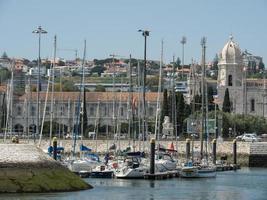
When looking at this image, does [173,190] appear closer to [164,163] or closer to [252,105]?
[164,163]

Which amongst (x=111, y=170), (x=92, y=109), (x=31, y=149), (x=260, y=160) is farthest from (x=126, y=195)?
(x=92, y=109)

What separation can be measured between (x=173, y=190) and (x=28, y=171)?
34.5ft

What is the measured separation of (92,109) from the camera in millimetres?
165125

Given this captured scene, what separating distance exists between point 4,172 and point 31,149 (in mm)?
2175

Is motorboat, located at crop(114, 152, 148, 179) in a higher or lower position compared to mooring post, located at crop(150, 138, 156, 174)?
lower

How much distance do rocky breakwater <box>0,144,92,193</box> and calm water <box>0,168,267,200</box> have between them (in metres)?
0.56

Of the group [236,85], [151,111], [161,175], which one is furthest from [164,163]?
[236,85]

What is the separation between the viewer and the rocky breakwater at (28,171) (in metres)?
44.3

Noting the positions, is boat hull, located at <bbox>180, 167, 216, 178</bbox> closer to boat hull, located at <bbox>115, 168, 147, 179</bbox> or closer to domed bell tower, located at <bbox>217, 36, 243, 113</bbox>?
boat hull, located at <bbox>115, 168, 147, 179</bbox>

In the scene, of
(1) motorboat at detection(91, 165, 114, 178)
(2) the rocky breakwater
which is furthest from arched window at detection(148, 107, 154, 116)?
(2) the rocky breakwater

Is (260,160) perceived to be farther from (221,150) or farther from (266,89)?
(266,89)

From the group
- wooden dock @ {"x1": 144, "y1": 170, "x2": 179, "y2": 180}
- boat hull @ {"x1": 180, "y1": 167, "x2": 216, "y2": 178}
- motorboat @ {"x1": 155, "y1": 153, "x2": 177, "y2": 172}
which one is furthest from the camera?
boat hull @ {"x1": 180, "y1": 167, "x2": 216, "y2": 178}

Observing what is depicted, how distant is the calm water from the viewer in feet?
152

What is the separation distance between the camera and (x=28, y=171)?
44812mm
